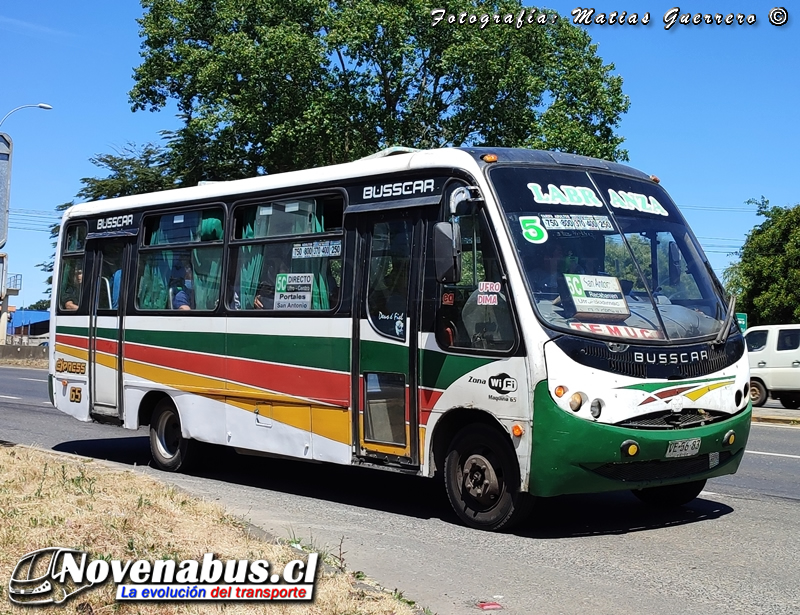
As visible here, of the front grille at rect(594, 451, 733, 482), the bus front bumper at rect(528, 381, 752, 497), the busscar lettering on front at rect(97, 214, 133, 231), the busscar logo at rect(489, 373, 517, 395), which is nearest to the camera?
the bus front bumper at rect(528, 381, 752, 497)

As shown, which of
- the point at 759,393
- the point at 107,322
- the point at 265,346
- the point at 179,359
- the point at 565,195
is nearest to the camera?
the point at 565,195

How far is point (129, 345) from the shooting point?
12.7 metres

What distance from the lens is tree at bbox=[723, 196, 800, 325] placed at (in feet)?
139

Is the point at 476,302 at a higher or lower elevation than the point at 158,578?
higher

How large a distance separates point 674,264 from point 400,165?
2.54m

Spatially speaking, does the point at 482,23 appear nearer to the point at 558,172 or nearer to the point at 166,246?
the point at 166,246

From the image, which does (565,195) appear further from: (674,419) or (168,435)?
(168,435)

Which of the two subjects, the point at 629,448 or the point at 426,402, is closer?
the point at 629,448

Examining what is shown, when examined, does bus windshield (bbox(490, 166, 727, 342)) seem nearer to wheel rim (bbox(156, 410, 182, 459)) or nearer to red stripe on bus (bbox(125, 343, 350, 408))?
red stripe on bus (bbox(125, 343, 350, 408))

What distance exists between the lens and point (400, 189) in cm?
957

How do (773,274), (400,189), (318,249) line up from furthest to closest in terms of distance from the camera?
1. (773,274)
2. (318,249)
3. (400,189)

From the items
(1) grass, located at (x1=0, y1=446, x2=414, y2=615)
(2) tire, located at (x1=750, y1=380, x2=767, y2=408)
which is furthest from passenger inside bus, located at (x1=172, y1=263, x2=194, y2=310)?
(2) tire, located at (x1=750, y1=380, x2=767, y2=408)

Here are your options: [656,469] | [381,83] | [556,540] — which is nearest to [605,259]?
[656,469]

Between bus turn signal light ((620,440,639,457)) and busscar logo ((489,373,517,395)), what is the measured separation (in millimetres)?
913
